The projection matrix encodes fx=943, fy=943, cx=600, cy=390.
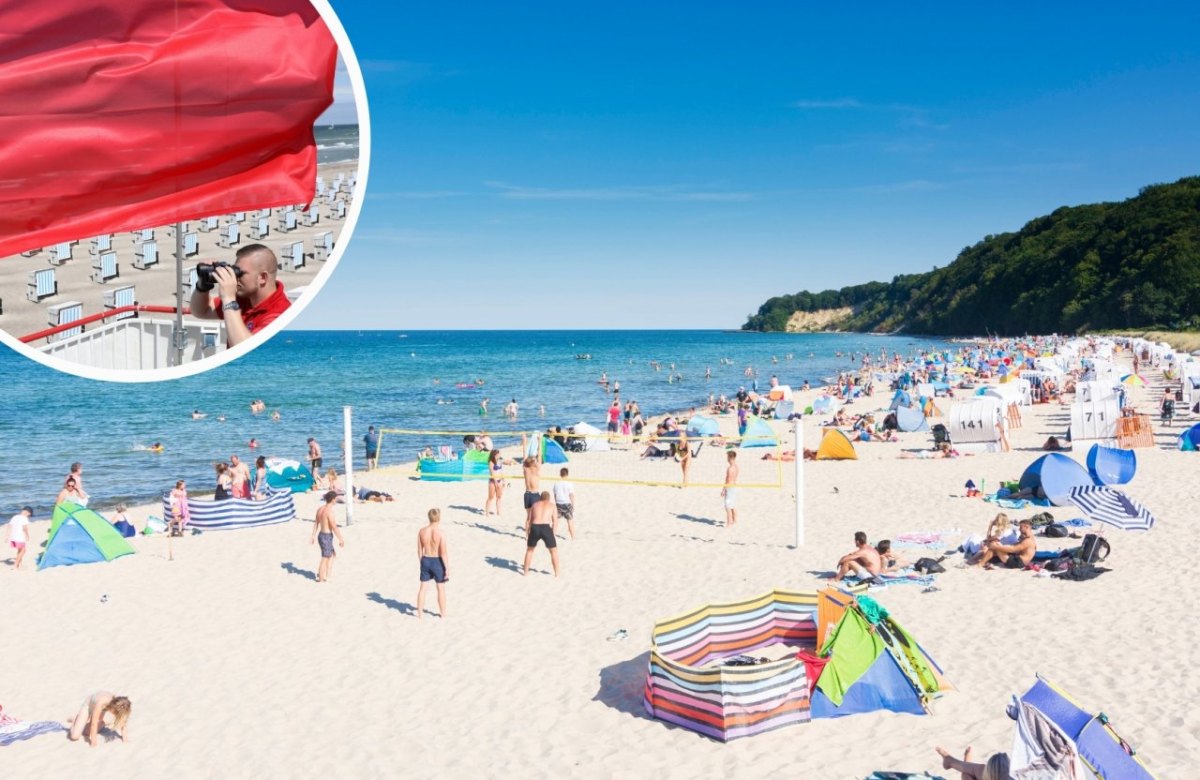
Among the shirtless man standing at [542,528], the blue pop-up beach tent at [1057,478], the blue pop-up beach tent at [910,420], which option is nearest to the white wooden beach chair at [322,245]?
the shirtless man standing at [542,528]

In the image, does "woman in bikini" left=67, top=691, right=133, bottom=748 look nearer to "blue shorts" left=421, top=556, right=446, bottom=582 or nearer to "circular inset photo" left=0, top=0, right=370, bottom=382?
"blue shorts" left=421, top=556, right=446, bottom=582

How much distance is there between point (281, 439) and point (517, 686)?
2566 centimetres

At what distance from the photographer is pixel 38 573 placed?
11938 millimetres

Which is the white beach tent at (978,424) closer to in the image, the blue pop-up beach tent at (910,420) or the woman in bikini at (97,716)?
the blue pop-up beach tent at (910,420)

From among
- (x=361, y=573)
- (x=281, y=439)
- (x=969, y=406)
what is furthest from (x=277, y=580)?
(x=281, y=439)

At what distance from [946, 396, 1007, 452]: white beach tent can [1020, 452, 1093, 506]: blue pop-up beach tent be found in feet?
20.1

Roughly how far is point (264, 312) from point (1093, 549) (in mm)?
10891

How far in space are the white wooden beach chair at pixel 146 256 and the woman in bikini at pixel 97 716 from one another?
20.4 ft

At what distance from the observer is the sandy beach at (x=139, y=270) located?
1828 millimetres

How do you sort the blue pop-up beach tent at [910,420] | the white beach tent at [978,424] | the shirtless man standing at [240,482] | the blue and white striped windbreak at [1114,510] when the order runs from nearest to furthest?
the blue and white striped windbreak at [1114,510] → the shirtless man standing at [240,482] → the white beach tent at [978,424] → the blue pop-up beach tent at [910,420]

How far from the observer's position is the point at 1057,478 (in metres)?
14.3

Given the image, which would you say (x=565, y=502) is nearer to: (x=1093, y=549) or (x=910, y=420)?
(x=1093, y=549)

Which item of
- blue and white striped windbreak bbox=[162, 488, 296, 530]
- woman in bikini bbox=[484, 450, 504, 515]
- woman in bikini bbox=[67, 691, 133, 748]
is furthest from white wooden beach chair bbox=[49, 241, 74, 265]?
blue and white striped windbreak bbox=[162, 488, 296, 530]

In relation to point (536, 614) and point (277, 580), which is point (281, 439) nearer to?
point (277, 580)
